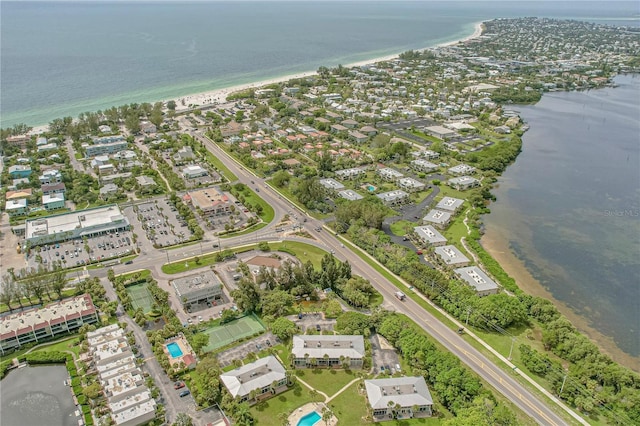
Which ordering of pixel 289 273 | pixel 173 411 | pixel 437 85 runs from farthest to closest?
pixel 437 85 → pixel 289 273 → pixel 173 411

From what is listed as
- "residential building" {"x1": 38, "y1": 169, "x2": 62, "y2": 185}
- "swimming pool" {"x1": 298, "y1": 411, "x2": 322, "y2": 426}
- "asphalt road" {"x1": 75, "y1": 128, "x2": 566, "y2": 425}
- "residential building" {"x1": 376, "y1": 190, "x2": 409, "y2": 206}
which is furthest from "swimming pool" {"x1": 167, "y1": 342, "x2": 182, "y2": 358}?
"residential building" {"x1": 38, "y1": 169, "x2": 62, "y2": 185}

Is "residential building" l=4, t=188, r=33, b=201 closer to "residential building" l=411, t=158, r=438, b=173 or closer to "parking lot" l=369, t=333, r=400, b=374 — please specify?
"parking lot" l=369, t=333, r=400, b=374

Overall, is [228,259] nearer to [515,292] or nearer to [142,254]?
[142,254]

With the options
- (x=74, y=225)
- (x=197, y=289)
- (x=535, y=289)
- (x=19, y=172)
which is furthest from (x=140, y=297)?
(x=19, y=172)

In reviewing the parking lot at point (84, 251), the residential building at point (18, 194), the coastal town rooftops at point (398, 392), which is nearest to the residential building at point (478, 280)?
the coastal town rooftops at point (398, 392)

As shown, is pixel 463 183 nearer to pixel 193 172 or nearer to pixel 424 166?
pixel 424 166

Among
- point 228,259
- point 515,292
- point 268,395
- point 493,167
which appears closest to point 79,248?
point 228,259
